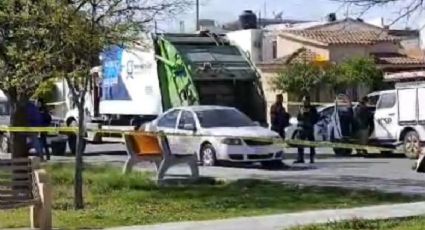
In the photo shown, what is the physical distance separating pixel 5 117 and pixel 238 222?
2046 centimetres

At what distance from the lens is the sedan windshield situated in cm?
2458

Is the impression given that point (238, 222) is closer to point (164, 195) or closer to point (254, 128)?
point (164, 195)

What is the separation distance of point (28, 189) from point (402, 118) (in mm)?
16531

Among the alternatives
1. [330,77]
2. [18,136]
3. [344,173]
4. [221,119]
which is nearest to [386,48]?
[330,77]

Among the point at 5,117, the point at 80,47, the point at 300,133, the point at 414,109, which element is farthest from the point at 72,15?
the point at 5,117

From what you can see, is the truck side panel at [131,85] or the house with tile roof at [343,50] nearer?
the truck side panel at [131,85]

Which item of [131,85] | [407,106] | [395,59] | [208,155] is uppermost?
[395,59]

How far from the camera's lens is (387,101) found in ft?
95.2

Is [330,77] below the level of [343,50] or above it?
below

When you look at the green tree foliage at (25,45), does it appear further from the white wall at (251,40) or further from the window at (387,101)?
the white wall at (251,40)

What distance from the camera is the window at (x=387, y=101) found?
2878 centimetres

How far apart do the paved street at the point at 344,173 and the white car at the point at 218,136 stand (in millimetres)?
386

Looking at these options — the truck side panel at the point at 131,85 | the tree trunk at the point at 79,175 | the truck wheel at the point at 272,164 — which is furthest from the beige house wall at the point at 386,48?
the tree trunk at the point at 79,175

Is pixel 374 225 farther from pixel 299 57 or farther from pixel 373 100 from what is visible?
pixel 299 57
